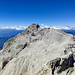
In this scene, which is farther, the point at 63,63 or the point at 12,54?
the point at 12,54

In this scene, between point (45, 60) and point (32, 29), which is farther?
point (32, 29)

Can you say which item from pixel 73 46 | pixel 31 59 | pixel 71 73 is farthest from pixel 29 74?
pixel 73 46

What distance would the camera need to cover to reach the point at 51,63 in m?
13.6

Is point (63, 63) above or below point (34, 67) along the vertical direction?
above

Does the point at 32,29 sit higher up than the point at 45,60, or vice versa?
the point at 32,29

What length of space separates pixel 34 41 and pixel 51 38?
7.07m

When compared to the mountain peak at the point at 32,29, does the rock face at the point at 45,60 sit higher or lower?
lower

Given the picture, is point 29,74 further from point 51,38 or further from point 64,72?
point 51,38

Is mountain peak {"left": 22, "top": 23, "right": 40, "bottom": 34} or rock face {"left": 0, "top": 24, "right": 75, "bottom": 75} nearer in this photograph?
rock face {"left": 0, "top": 24, "right": 75, "bottom": 75}

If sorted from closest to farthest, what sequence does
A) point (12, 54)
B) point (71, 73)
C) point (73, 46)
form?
point (71, 73)
point (73, 46)
point (12, 54)

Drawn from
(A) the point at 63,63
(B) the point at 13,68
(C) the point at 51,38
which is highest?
(C) the point at 51,38

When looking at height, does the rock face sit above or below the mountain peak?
below

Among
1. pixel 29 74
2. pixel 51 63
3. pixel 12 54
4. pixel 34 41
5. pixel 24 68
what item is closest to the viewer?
pixel 51 63

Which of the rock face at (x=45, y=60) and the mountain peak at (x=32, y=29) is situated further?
the mountain peak at (x=32, y=29)
